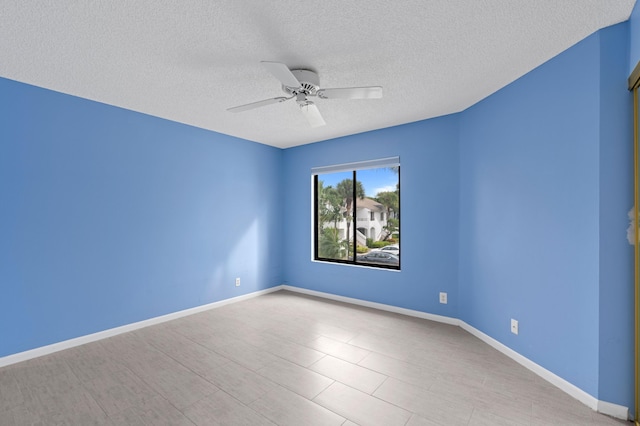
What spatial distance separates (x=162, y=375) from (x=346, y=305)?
2.38 m

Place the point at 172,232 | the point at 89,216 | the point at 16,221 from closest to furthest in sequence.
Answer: the point at 16,221 < the point at 89,216 < the point at 172,232

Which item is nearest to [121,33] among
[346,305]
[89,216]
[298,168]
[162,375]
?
[89,216]

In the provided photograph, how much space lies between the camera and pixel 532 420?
168 cm

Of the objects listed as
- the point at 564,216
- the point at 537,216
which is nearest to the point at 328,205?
the point at 537,216

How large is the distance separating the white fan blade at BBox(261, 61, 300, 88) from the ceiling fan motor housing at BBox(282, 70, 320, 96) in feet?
0.60

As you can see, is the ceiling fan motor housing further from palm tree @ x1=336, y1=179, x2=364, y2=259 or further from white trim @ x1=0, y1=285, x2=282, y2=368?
white trim @ x1=0, y1=285, x2=282, y2=368

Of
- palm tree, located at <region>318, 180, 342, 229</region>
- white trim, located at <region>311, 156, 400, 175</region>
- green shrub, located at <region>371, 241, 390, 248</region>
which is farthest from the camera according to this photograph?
palm tree, located at <region>318, 180, 342, 229</region>

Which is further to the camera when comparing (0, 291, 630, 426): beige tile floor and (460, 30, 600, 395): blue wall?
(460, 30, 600, 395): blue wall

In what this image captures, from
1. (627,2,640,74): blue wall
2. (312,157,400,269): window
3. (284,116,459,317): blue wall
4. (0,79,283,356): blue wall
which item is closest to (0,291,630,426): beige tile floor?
(0,79,283,356): blue wall

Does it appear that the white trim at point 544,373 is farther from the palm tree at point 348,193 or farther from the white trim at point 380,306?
the palm tree at point 348,193

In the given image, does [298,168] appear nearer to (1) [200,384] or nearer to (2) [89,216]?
(2) [89,216]

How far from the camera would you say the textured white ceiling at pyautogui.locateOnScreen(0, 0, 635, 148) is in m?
1.60

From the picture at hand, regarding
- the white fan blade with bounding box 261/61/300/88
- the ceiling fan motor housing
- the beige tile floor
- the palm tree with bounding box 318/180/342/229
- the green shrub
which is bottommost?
the beige tile floor

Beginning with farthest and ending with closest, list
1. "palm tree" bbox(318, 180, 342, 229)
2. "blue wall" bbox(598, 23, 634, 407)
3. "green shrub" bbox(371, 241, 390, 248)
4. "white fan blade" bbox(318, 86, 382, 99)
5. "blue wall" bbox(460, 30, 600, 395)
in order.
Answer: "palm tree" bbox(318, 180, 342, 229)
"green shrub" bbox(371, 241, 390, 248)
"white fan blade" bbox(318, 86, 382, 99)
"blue wall" bbox(460, 30, 600, 395)
"blue wall" bbox(598, 23, 634, 407)
